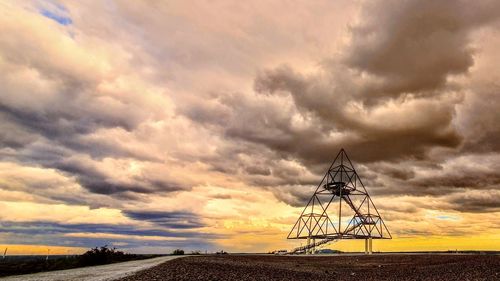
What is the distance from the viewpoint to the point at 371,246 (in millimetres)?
74562

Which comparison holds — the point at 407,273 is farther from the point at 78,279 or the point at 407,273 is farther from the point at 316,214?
the point at 316,214

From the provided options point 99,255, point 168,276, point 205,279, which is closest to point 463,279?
point 205,279

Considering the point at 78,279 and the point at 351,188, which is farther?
the point at 351,188

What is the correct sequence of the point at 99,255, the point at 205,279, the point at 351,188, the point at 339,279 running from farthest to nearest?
the point at 351,188
the point at 99,255
the point at 339,279
the point at 205,279

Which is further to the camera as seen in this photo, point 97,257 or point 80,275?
point 97,257

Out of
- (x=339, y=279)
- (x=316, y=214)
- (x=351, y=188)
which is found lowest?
(x=339, y=279)

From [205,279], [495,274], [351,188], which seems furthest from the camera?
[351,188]

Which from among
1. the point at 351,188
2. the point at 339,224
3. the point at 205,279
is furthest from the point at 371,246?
the point at 205,279

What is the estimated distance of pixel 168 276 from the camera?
2194cm

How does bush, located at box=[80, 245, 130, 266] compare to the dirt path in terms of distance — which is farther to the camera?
bush, located at box=[80, 245, 130, 266]

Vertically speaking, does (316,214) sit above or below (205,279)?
above

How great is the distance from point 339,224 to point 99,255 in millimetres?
46127

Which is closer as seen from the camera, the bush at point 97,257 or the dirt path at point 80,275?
the dirt path at point 80,275

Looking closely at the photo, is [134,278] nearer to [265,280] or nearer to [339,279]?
[265,280]
